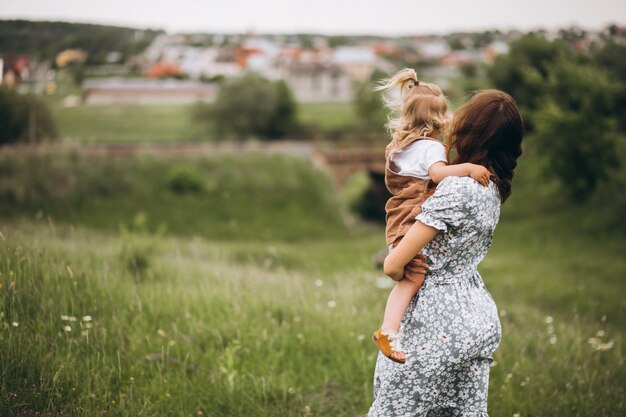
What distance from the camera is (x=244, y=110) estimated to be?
138 feet

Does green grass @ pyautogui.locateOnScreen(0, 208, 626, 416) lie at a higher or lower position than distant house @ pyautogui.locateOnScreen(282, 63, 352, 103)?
lower

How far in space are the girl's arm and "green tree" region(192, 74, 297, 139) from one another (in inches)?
1568

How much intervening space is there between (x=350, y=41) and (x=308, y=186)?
9330 centimetres

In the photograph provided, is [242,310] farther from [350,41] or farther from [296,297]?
[350,41]

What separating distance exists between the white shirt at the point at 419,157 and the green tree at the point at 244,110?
39.7 metres

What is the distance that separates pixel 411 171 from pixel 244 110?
4050 cm

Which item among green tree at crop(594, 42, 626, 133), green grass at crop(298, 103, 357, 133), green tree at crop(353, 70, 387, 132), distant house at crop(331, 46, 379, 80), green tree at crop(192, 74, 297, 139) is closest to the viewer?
green tree at crop(594, 42, 626, 133)

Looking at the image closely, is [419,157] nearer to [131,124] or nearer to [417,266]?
[417,266]

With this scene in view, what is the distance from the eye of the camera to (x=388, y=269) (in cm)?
258

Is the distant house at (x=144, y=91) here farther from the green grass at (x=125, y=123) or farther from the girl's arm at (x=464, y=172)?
the girl's arm at (x=464, y=172)

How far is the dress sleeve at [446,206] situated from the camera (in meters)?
2.52

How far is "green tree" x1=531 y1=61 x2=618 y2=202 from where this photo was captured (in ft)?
76.3

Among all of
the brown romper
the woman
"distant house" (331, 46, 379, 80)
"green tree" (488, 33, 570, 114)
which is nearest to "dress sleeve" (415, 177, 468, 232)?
the woman

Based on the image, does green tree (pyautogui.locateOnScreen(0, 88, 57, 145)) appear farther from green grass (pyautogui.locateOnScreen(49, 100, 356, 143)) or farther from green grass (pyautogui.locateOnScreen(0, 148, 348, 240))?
green grass (pyautogui.locateOnScreen(0, 148, 348, 240))
